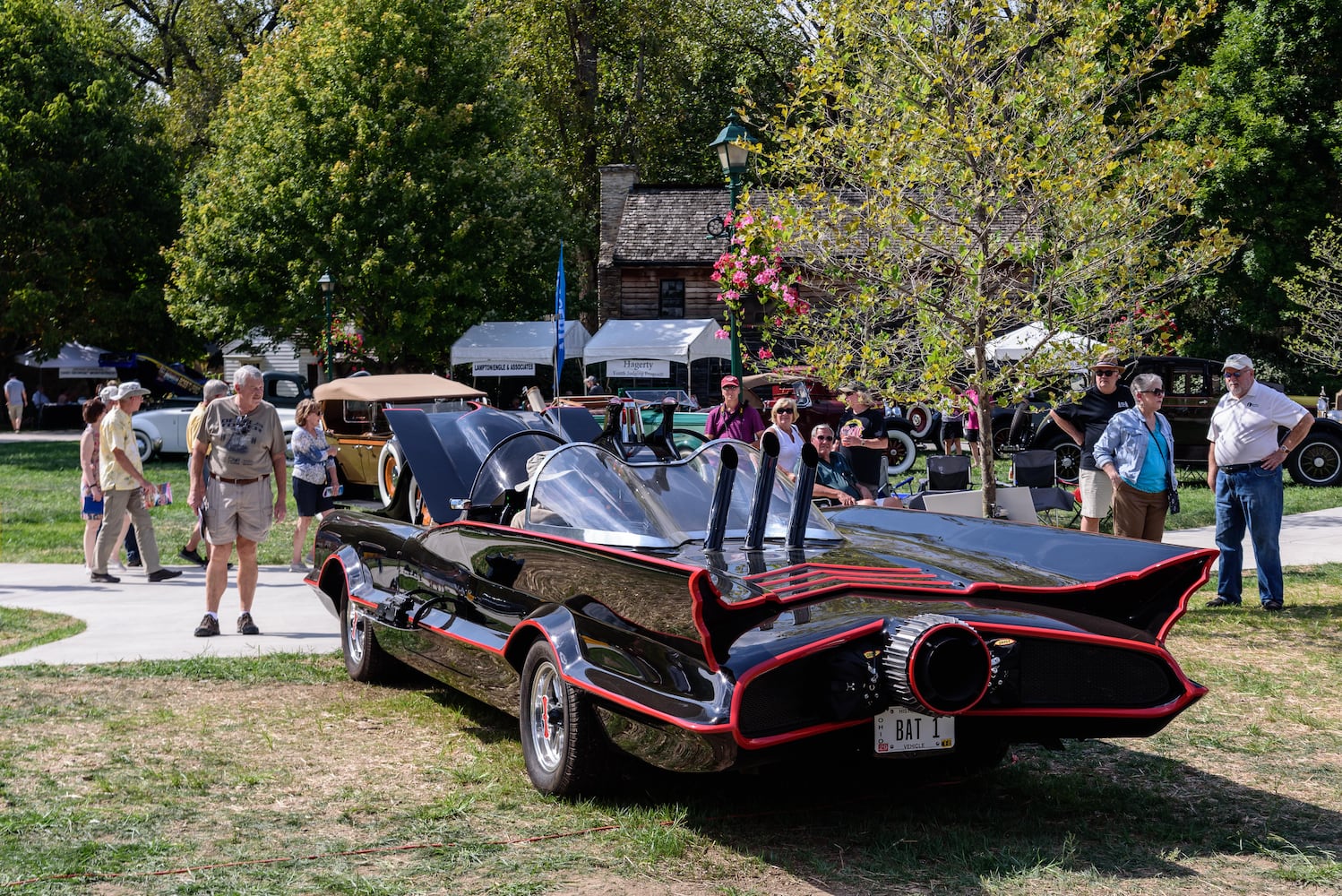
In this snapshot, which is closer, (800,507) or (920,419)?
(800,507)

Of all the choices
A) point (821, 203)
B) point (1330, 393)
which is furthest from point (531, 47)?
point (821, 203)

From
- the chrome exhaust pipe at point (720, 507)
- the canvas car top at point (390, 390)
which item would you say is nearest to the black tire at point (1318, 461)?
the canvas car top at point (390, 390)

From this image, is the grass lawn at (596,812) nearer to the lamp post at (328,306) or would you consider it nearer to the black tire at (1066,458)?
the black tire at (1066,458)

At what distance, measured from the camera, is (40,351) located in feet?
132

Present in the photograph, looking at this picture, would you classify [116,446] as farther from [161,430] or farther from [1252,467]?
[161,430]

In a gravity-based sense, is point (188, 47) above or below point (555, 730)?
above

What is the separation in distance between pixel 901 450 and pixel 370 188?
49.3ft

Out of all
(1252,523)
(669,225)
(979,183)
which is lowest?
(1252,523)

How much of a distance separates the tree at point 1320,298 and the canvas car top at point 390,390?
18.7 meters

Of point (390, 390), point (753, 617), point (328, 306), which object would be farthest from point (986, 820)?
point (328, 306)

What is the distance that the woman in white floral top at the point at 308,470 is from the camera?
11.9m

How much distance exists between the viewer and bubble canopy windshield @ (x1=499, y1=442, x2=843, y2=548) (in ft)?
18.4

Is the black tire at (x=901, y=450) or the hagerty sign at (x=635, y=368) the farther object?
the hagerty sign at (x=635, y=368)

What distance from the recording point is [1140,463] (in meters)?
9.63
